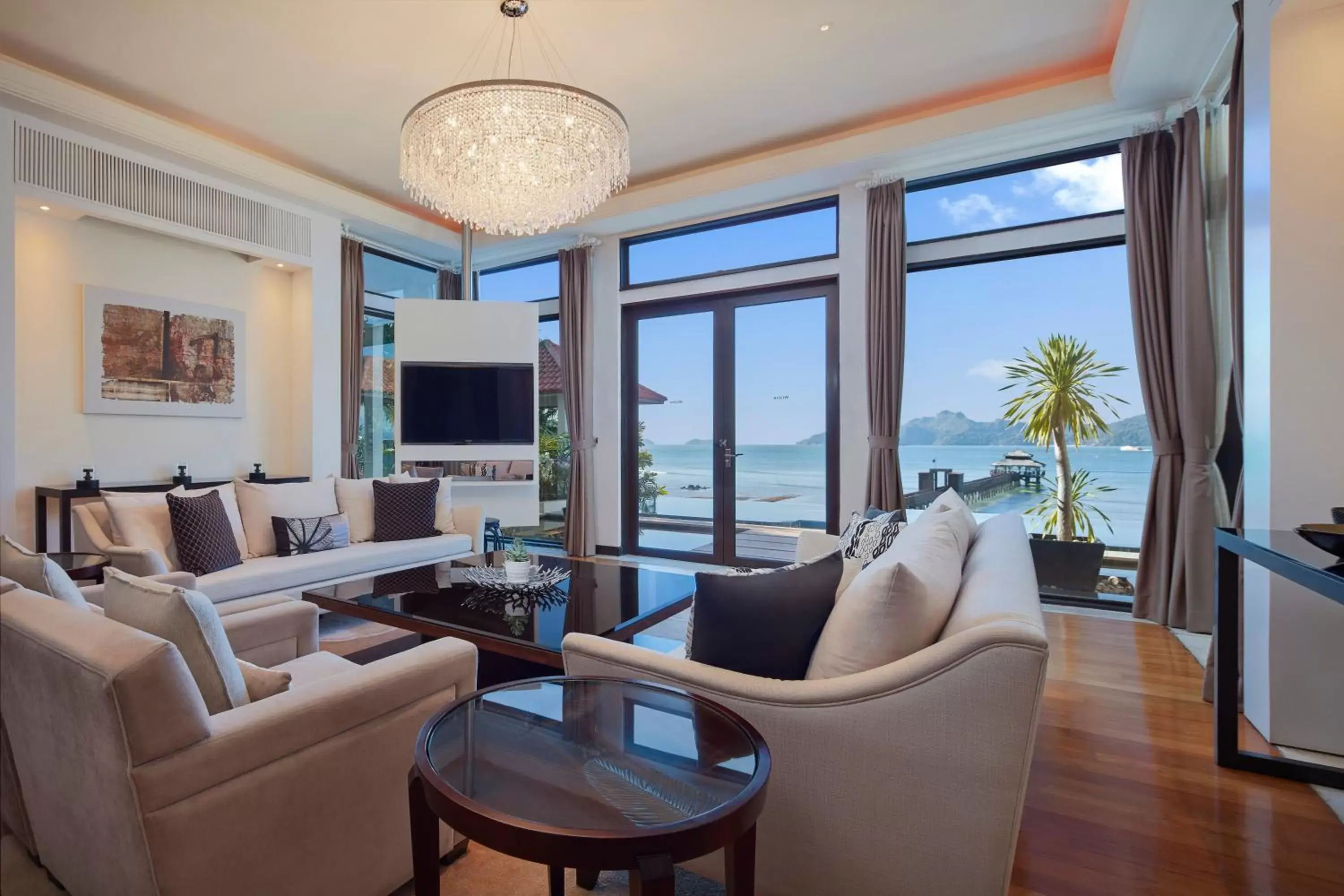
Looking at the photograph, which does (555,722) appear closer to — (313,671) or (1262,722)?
(313,671)

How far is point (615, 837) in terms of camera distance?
0.92 metres

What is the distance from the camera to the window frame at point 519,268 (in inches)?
243

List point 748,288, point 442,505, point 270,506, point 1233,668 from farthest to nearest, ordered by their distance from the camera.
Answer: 1. point 748,288
2. point 442,505
3. point 270,506
4. point 1233,668

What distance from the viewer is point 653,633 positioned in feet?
11.7

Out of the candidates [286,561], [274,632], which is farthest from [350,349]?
[274,632]

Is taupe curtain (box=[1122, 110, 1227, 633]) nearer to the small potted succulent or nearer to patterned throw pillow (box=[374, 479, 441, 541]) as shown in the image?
the small potted succulent

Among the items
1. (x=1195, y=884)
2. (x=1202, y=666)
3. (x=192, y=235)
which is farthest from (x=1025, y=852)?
(x=192, y=235)

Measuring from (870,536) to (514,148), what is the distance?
7.69ft

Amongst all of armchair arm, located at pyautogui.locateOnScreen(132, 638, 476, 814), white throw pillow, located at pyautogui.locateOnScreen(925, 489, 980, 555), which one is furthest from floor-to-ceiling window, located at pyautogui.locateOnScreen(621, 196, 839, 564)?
armchair arm, located at pyautogui.locateOnScreen(132, 638, 476, 814)

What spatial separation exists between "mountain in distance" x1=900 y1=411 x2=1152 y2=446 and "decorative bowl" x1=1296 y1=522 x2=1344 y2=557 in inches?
95.4

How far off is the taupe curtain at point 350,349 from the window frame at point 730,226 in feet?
7.64

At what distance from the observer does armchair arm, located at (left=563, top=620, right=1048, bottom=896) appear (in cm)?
114

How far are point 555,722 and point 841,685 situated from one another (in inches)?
23.4

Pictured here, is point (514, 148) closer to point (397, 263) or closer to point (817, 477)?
point (817, 477)
